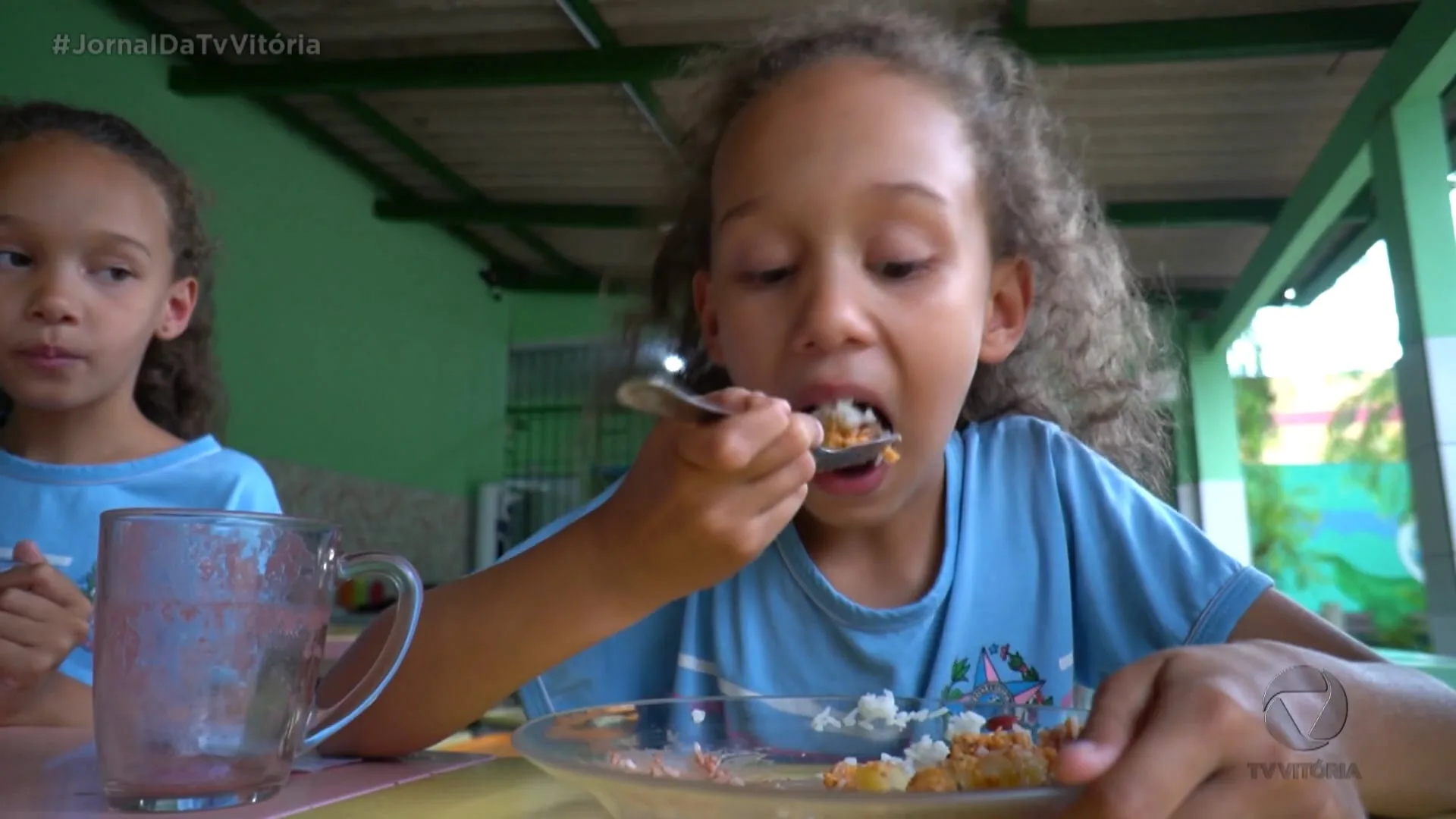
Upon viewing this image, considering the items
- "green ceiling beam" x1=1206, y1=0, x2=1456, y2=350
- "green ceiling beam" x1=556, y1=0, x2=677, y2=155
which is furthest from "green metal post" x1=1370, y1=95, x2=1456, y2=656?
"green ceiling beam" x1=556, y1=0, x2=677, y2=155

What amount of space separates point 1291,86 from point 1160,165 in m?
0.69

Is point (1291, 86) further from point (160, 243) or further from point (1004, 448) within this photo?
point (160, 243)

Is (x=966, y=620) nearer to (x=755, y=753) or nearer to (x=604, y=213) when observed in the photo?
(x=755, y=753)

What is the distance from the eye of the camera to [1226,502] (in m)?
5.95

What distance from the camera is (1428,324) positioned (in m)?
2.90

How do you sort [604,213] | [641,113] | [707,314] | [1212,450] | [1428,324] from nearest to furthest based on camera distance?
[707,314], [1428,324], [641,113], [604,213], [1212,450]

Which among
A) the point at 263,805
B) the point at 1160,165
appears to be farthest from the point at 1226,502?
the point at 263,805

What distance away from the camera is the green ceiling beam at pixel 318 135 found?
351 cm

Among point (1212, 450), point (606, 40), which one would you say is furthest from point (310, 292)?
point (1212, 450)

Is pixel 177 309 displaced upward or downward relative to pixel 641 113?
downward

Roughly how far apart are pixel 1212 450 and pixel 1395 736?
19.9 ft

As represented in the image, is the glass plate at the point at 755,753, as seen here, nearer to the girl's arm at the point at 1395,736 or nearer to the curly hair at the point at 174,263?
the girl's arm at the point at 1395,736

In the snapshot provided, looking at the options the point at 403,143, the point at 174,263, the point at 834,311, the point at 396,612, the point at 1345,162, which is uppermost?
the point at 403,143

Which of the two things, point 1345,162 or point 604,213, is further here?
point 604,213
